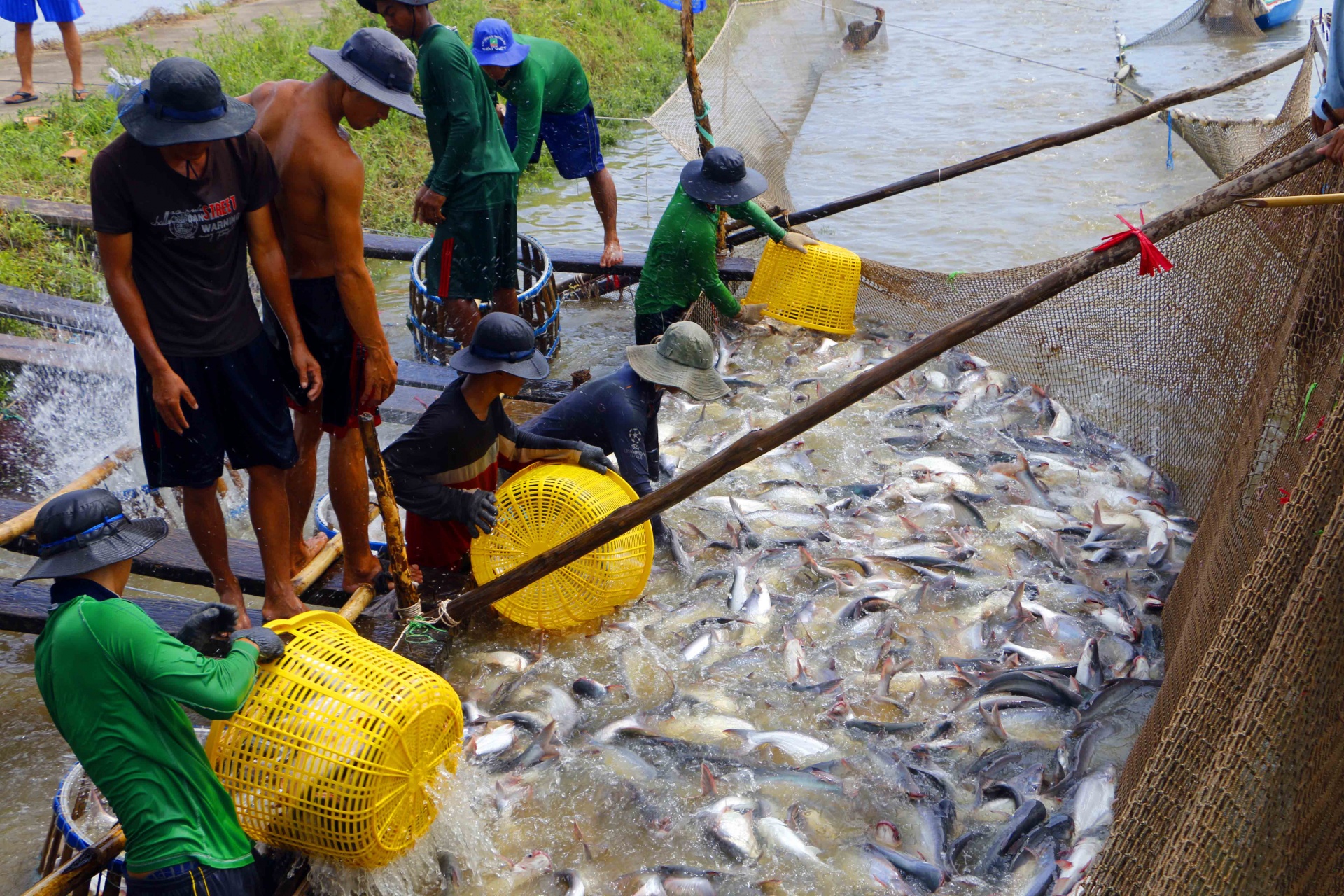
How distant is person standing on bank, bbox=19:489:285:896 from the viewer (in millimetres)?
2502

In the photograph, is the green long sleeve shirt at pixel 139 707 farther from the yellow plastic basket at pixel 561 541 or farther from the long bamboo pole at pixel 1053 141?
the long bamboo pole at pixel 1053 141

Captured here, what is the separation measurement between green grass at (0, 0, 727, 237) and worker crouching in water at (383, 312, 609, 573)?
5.27 meters

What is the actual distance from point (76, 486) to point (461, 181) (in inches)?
99.9

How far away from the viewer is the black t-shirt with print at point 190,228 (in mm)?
3361

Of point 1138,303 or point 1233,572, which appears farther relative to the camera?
point 1138,303

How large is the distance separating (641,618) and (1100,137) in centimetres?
1315

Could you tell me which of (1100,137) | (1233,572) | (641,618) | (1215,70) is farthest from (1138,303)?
(1215,70)

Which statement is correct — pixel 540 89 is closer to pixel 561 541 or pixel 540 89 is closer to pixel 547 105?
pixel 547 105

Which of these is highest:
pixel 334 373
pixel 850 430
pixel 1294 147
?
pixel 1294 147

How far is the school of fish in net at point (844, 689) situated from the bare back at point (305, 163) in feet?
6.40

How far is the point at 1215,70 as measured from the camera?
18.0 meters

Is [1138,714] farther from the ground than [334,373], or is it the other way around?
[334,373]

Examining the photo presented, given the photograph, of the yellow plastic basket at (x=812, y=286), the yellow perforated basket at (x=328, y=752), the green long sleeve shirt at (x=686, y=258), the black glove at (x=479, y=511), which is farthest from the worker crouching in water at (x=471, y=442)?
the yellow plastic basket at (x=812, y=286)

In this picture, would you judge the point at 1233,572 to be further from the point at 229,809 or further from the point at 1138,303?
the point at 229,809
